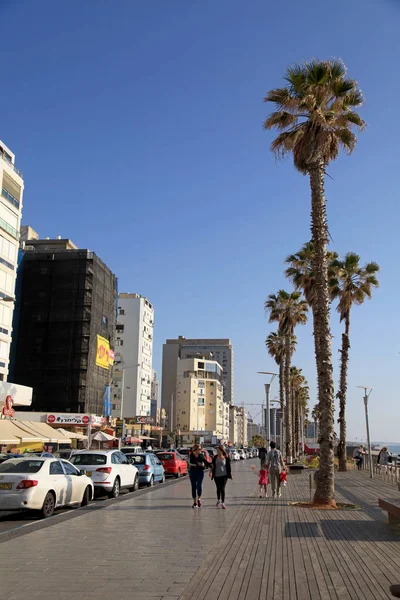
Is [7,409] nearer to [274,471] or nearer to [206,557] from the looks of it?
[274,471]

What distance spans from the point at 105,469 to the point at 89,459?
2.78ft

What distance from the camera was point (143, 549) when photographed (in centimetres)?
948

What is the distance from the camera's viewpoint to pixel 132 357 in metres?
108

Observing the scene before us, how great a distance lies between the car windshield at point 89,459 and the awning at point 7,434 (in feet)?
52.1

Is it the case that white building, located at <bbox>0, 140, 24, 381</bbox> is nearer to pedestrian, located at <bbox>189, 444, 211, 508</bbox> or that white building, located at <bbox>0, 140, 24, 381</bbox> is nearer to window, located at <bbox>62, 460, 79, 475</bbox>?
window, located at <bbox>62, 460, 79, 475</bbox>

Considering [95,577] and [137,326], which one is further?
[137,326]

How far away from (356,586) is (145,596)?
8.40 ft

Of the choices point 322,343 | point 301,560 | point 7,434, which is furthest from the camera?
point 7,434

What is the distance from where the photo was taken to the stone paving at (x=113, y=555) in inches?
271

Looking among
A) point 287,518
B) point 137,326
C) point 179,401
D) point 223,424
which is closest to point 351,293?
point 287,518

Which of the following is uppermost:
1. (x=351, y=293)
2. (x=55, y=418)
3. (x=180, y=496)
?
(x=351, y=293)

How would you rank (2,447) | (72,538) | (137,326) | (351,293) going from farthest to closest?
1. (137,326)
2. (2,447)
3. (351,293)
4. (72,538)

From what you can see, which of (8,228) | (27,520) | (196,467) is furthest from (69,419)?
(27,520)

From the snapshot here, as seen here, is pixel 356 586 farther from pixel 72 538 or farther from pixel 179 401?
pixel 179 401
